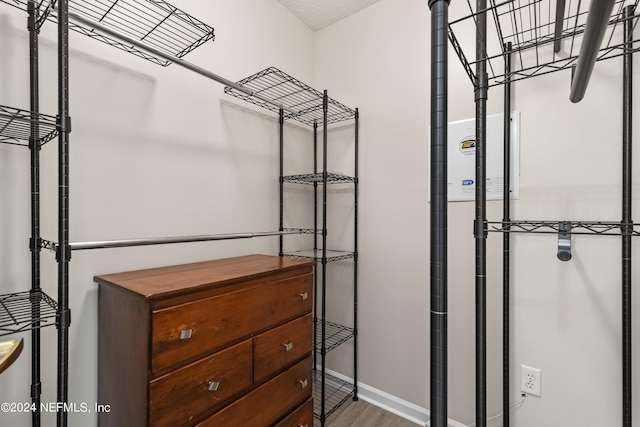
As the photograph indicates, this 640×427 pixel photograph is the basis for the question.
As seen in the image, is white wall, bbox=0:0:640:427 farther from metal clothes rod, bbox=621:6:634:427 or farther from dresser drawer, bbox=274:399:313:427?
dresser drawer, bbox=274:399:313:427

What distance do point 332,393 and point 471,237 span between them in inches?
53.0

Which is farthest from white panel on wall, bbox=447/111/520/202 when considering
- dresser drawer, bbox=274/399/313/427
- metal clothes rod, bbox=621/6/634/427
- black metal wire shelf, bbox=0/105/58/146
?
black metal wire shelf, bbox=0/105/58/146

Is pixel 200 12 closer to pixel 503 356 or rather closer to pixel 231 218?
pixel 231 218

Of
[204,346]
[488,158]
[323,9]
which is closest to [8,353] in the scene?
[204,346]

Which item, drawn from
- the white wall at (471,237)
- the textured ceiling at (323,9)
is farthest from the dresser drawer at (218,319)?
the textured ceiling at (323,9)

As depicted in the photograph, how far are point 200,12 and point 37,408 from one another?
1.78 m

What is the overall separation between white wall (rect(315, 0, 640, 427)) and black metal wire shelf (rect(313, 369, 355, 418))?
13 centimetres

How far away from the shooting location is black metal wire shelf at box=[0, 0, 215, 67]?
1.15 m

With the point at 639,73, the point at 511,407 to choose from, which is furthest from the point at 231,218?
the point at 639,73

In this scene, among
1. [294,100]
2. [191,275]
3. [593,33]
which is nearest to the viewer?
[593,33]

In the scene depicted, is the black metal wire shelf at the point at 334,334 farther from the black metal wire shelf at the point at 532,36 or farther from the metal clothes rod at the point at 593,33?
the metal clothes rod at the point at 593,33

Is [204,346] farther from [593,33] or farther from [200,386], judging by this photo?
[593,33]

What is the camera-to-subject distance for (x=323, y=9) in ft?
6.73

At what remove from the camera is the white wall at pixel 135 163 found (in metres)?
1.06
